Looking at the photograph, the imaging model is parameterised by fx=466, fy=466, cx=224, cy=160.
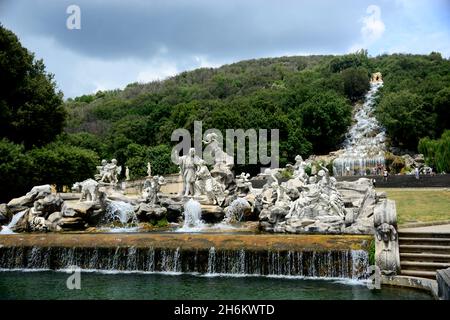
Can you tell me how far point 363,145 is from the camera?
72125 millimetres

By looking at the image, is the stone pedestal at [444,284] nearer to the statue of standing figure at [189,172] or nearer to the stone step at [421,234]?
the stone step at [421,234]

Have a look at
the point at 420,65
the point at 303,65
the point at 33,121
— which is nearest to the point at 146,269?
the point at 33,121

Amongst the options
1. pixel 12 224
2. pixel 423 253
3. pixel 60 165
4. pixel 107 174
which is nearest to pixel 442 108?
pixel 60 165

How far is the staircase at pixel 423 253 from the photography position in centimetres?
1193

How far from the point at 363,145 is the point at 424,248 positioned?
6182 cm

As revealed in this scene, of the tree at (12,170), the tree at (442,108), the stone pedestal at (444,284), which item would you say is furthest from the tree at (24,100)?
the tree at (442,108)

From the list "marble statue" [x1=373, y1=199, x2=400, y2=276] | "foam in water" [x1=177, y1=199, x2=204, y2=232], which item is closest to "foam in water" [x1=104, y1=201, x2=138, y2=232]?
"foam in water" [x1=177, y1=199, x2=204, y2=232]

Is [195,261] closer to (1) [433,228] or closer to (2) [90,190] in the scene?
(1) [433,228]

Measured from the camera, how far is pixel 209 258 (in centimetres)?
1439

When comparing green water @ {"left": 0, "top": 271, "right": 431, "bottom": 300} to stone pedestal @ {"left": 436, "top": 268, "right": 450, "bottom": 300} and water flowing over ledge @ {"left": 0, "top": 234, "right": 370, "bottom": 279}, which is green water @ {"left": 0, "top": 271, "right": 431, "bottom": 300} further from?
stone pedestal @ {"left": 436, "top": 268, "right": 450, "bottom": 300}

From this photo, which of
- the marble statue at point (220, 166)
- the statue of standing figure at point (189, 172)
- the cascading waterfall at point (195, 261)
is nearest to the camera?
the cascading waterfall at point (195, 261)

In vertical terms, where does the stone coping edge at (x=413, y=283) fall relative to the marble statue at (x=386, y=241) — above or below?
below

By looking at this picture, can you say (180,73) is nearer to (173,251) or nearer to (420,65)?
(420,65)

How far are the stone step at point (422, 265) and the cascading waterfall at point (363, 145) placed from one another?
4202cm
